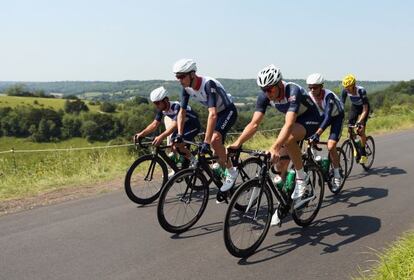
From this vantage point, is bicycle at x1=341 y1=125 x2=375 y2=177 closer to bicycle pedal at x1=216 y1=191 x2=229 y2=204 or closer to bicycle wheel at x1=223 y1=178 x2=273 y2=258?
bicycle pedal at x1=216 y1=191 x2=229 y2=204

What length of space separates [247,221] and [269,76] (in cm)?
178

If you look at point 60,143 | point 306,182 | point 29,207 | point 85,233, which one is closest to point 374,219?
point 306,182

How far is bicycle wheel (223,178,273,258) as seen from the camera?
15.5 ft

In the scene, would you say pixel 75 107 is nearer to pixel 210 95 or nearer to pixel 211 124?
pixel 210 95

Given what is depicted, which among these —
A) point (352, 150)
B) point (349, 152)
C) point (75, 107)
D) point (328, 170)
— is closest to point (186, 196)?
point (328, 170)

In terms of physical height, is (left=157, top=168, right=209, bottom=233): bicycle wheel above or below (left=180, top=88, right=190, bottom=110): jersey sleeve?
below

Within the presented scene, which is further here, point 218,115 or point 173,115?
point 173,115

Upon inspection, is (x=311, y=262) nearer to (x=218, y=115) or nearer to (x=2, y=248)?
(x=218, y=115)

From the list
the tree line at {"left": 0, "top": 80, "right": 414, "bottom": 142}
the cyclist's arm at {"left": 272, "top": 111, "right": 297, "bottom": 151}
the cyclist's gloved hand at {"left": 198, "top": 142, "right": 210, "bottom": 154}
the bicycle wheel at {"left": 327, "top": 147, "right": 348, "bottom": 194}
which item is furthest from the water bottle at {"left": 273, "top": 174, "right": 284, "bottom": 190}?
the tree line at {"left": 0, "top": 80, "right": 414, "bottom": 142}

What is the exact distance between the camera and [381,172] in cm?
969

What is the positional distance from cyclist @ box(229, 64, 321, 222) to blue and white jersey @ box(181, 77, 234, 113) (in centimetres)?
85

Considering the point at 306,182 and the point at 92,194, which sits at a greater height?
the point at 306,182

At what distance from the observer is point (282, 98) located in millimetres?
5578

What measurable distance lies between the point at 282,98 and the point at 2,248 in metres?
4.03
